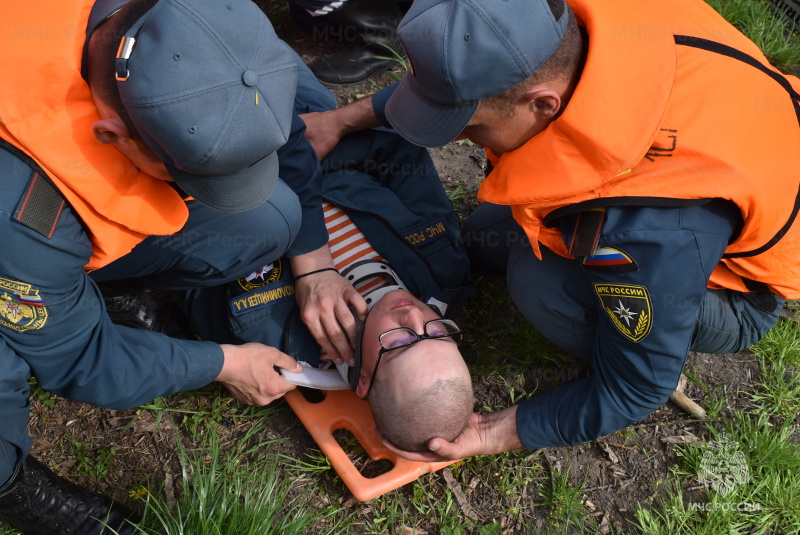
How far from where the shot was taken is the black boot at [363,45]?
4176 millimetres

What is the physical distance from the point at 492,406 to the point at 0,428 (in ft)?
6.53

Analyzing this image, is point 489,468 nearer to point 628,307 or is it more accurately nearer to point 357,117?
point 628,307

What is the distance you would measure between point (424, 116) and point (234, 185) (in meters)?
0.63

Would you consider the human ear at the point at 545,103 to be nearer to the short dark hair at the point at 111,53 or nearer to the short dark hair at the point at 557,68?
the short dark hair at the point at 557,68

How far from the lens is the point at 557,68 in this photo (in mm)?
2000

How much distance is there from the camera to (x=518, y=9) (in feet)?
6.17

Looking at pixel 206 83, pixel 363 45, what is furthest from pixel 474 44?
pixel 363 45

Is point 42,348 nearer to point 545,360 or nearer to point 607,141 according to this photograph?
point 607,141

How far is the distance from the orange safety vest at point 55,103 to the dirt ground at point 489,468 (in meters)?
1.37

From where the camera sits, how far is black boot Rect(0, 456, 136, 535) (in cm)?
248

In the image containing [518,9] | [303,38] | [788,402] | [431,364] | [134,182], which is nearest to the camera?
[518,9]

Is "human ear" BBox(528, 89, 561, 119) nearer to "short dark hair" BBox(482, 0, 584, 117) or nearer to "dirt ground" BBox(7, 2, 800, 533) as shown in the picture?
"short dark hair" BBox(482, 0, 584, 117)

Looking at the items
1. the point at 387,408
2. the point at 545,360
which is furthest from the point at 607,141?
the point at 545,360

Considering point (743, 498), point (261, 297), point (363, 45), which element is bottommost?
point (743, 498)
